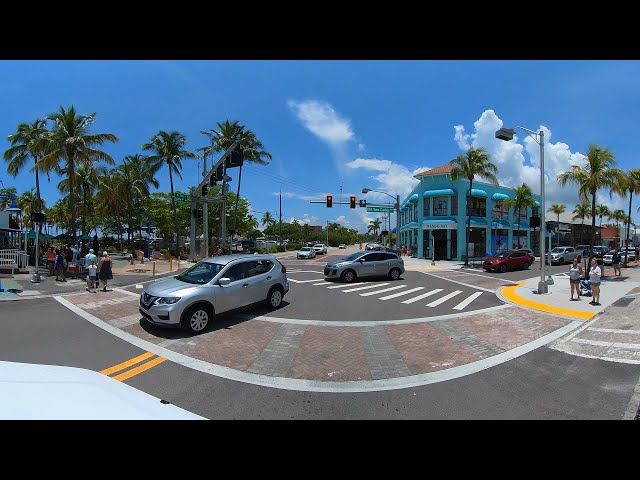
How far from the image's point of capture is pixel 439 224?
32062mm

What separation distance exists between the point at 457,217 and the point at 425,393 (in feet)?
101

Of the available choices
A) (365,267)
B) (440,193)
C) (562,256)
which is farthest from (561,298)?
(440,193)

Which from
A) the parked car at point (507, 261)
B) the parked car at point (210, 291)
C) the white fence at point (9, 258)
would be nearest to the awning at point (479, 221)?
the parked car at point (507, 261)

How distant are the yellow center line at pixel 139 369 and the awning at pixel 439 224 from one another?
30828mm

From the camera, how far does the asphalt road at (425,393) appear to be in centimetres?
383

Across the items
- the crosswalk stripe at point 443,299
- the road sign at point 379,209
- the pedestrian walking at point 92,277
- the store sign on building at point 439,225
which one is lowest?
the crosswalk stripe at point 443,299

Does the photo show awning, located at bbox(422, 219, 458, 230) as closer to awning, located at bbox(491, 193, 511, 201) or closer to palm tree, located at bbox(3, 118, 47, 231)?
awning, located at bbox(491, 193, 511, 201)

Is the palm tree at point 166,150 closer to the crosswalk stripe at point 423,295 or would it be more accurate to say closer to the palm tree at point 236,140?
the palm tree at point 236,140

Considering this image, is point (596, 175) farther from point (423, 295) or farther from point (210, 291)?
point (210, 291)

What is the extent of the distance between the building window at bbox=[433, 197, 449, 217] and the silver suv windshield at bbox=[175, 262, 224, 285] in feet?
97.4

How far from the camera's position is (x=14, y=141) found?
21.4 m

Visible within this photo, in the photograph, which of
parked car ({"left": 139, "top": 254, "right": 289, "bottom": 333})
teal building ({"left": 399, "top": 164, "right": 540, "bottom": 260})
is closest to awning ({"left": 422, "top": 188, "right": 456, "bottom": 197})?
teal building ({"left": 399, "top": 164, "right": 540, "bottom": 260})
